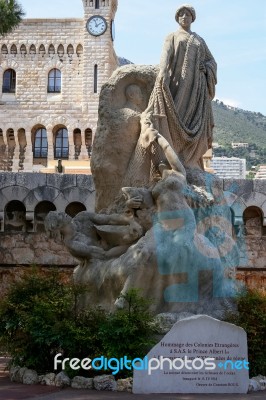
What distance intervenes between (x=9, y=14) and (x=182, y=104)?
12694mm

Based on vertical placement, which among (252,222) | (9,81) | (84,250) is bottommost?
(84,250)

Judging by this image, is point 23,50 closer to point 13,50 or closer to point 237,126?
point 13,50

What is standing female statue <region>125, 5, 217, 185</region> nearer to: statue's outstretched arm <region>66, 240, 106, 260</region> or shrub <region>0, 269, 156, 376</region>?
statue's outstretched arm <region>66, 240, 106, 260</region>

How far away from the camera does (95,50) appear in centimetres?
6188

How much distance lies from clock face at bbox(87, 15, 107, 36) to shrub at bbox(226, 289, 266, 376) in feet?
180

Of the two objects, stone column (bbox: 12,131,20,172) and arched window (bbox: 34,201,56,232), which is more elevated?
stone column (bbox: 12,131,20,172)

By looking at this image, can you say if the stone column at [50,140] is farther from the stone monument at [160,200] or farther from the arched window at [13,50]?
the stone monument at [160,200]

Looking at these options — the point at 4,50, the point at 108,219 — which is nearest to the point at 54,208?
the point at 108,219

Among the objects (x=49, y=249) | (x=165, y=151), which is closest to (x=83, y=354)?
(x=165, y=151)

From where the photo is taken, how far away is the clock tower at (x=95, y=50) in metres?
61.5

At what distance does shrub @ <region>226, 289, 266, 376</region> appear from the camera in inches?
336

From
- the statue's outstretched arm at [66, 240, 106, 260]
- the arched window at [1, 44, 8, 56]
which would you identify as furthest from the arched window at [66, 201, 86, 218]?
the arched window at [1, 44, 8, 56]

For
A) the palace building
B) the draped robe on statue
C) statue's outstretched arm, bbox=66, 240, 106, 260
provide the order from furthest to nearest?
the palace building → the draped robe on statue → statue's outstretched arm, bbox=66, 240, 106, 260

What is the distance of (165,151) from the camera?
1004 cm
